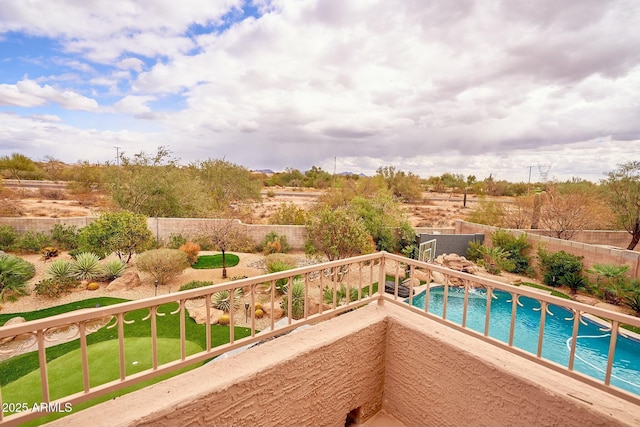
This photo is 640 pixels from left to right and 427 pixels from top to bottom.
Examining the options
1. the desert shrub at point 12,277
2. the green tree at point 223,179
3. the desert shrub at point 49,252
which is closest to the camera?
the desert shrub at point 12,277

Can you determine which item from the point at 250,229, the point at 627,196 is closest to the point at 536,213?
the point at 627,196

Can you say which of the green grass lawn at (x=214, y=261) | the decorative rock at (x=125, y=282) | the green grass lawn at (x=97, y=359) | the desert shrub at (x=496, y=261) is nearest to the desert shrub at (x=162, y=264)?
the decorative rock at (x=125, y=282)

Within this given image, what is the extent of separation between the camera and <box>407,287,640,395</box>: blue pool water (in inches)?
237

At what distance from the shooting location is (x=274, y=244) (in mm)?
11875

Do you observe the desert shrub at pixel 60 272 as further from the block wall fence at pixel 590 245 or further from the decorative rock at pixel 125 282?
the block wall fence at pixel 590 245

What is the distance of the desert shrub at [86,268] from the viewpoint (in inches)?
316

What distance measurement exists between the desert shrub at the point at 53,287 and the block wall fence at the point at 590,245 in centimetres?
1442

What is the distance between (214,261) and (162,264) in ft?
7.84

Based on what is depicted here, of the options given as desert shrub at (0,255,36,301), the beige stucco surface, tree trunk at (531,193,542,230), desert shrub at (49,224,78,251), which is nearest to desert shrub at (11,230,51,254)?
desert shrub at (49,224,78,251)

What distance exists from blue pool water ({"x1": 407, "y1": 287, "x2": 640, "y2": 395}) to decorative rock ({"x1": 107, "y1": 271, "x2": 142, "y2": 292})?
25.6 feet

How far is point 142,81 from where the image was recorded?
1019cm

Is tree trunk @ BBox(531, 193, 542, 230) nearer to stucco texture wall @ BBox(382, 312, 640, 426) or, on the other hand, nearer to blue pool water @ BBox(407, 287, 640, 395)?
blue pool water @ BBox(407, 287, 640, 395)

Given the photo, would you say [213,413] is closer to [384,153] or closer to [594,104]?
[594,104]

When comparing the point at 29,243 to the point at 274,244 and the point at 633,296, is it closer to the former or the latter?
the point at 274,244
